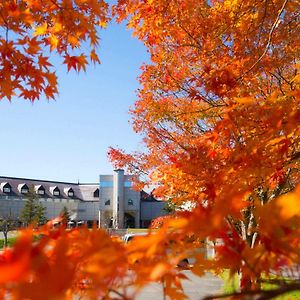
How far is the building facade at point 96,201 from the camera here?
5044cm

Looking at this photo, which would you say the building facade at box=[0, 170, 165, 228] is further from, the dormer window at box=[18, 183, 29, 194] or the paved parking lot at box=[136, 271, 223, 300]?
the paved parking lot at box=[136, 271, 223, 300]

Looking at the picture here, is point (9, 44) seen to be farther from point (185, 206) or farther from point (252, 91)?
point (185, 206)

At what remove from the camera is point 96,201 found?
57312 mm

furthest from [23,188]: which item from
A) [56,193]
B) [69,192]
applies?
[69,192]

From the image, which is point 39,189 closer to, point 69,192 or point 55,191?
point 55,191

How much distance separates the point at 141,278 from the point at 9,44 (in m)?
3.00

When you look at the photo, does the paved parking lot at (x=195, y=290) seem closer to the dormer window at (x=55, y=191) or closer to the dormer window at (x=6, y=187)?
the dormer window at (x=6, y=187)

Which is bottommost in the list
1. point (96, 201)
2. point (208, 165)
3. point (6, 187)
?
point (208, 165)

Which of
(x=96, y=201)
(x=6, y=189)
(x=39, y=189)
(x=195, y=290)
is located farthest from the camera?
(x=96, y=201)

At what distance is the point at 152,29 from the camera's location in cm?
621

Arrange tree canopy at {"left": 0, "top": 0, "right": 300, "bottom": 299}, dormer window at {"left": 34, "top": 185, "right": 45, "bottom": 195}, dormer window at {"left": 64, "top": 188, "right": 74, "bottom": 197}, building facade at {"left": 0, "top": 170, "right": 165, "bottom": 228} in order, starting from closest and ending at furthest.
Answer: tree canopy at {"left": 0, "top": 0, "right": 300, "bottom": 299} < building facade at {"left": 0, "top": 170, "right": 165, "bottom": 228} < dormer window at {"left": 34, "top": 185, "right": 45, "bottom": 195} < dormer window at {"left": 64, "top": 188, "right": 74, "bottom": 197}

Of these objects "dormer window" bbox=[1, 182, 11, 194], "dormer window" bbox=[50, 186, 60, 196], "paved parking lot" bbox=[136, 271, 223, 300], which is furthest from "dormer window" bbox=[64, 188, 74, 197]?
"paved parking lot" bbox=[136, 271, 223, 300]

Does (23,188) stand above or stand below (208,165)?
above

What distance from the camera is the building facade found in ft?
165
